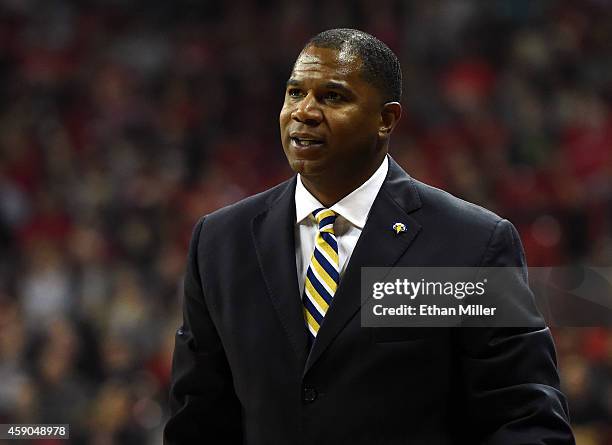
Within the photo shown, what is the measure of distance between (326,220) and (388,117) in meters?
0.25

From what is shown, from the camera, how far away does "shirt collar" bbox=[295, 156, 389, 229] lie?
7.53 feet

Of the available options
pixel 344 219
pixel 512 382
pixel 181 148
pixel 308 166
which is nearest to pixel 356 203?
pixel 344 219

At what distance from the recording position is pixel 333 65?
2195mm

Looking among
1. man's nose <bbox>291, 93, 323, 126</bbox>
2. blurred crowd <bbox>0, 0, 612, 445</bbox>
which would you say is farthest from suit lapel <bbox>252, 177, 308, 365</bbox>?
blurred crowd <bbox>0, 0, 612, 445</bbox>

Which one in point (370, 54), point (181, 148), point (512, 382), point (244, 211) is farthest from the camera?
point (181, 148)

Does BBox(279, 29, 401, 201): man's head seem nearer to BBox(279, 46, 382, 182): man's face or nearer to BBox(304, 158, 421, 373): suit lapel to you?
BBox(279, 46, 382, 182): man's face

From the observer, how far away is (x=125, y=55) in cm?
852

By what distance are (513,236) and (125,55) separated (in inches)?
263

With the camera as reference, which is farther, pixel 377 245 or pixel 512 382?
pixel 377 245

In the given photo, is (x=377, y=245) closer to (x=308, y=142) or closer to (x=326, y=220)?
(x=326, y=220)

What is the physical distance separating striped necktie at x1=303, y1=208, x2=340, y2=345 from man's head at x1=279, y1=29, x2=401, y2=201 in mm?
104

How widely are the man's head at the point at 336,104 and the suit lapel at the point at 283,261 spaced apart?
5.2 inches

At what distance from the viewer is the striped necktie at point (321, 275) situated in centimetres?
223

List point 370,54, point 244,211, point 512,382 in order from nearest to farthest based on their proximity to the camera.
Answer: point 512,382 < point 370,54 < point 244,211
